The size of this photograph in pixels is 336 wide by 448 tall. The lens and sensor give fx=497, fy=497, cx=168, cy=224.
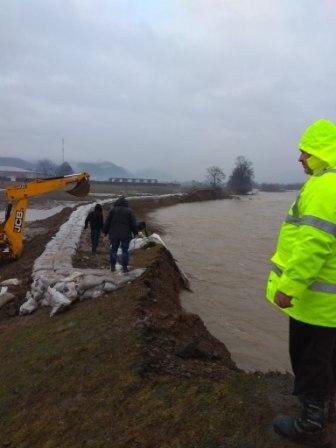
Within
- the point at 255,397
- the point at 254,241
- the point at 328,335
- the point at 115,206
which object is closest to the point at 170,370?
the point at 255,397

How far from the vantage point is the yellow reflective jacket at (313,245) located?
10.3ft

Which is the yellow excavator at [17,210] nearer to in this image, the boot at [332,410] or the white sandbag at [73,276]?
the white sandbag at [73,276]

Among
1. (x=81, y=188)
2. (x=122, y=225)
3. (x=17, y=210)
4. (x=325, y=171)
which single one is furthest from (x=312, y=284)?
(x=81, y=188)

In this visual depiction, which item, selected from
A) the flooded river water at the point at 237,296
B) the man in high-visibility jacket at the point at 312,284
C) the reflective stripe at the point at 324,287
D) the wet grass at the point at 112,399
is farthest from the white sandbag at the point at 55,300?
the reflective stripe at the point at 324,287

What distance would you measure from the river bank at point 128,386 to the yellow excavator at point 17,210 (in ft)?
19.4

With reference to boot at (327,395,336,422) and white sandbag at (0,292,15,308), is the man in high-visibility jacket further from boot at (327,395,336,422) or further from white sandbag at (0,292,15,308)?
white sandbag at (0,292,15,308)

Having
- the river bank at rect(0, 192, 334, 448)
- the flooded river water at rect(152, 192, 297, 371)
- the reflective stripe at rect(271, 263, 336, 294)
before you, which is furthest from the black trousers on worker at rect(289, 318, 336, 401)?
the flooded river water at rect(152, 192, 297, 371)

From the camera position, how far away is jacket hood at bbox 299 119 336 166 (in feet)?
11.1

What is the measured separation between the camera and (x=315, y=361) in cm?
344

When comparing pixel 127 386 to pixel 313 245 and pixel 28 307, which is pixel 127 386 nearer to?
pixel 313 245

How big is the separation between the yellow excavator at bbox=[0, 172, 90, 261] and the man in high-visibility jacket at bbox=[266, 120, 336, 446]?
11.1 m

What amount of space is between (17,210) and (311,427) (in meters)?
11.3

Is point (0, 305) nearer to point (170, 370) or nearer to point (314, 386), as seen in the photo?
point (170, 370)

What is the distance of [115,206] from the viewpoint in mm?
10078
